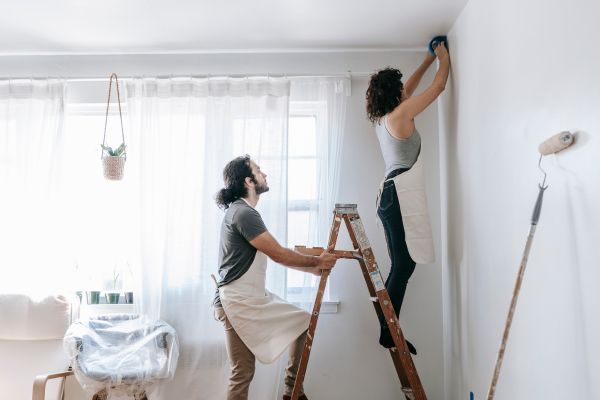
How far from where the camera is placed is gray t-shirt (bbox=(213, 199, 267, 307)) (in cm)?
285

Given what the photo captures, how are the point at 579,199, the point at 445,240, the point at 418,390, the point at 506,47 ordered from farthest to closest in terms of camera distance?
the point at 445,240 → the point at 418,390 → the point at 506,47 → the point at 579,199

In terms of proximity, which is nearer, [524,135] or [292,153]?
[524,135]

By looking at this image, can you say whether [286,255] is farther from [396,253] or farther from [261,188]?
[396,253]

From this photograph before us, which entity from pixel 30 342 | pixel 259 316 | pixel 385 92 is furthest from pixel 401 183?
pixel 30 342

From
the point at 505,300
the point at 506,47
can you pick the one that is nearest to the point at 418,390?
the point at 505,300

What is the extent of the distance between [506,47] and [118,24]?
2156 millimetres

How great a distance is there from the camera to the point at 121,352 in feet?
10.1

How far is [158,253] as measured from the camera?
131 inches

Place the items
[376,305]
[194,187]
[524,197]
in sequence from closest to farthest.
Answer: [524,197] < [376,305] < [194,187]

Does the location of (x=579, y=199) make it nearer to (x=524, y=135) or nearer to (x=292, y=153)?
(x=524, y=135)

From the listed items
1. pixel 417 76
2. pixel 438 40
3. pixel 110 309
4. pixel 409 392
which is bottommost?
pixel 409 392

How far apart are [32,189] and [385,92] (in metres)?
2.29

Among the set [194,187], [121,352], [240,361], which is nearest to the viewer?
[240,361]

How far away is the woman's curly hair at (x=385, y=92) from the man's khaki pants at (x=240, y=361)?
132 centimetres
